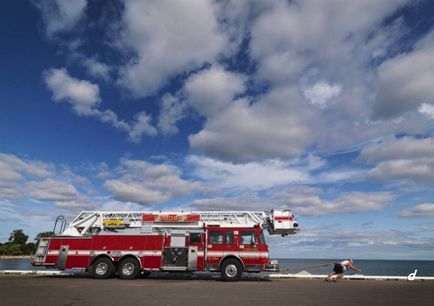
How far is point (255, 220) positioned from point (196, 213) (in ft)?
10.3

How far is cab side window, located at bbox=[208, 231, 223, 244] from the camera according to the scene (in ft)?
60.0

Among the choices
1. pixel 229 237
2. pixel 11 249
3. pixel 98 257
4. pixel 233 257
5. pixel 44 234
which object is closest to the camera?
pixel 233 257

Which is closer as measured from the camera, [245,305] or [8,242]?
[245,305]

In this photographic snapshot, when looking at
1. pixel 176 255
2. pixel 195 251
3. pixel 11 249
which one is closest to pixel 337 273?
pixel 195 251

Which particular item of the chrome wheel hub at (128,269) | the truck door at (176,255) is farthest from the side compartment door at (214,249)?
the chrome wheel hub at (128,269)

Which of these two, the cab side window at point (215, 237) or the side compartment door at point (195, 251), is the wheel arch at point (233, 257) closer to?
the cab side window at point (215, 237)

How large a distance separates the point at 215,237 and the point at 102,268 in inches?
233

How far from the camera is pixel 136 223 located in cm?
1948

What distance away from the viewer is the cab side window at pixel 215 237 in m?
18.3

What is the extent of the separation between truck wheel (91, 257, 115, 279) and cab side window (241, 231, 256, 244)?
6718 millimetres

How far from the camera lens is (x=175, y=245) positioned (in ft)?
61.2

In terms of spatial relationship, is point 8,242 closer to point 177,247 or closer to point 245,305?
point 177,247

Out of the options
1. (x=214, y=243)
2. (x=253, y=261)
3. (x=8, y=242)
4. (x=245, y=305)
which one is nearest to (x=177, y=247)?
(x=214, y=243)

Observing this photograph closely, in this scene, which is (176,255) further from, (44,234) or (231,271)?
(44,234)
